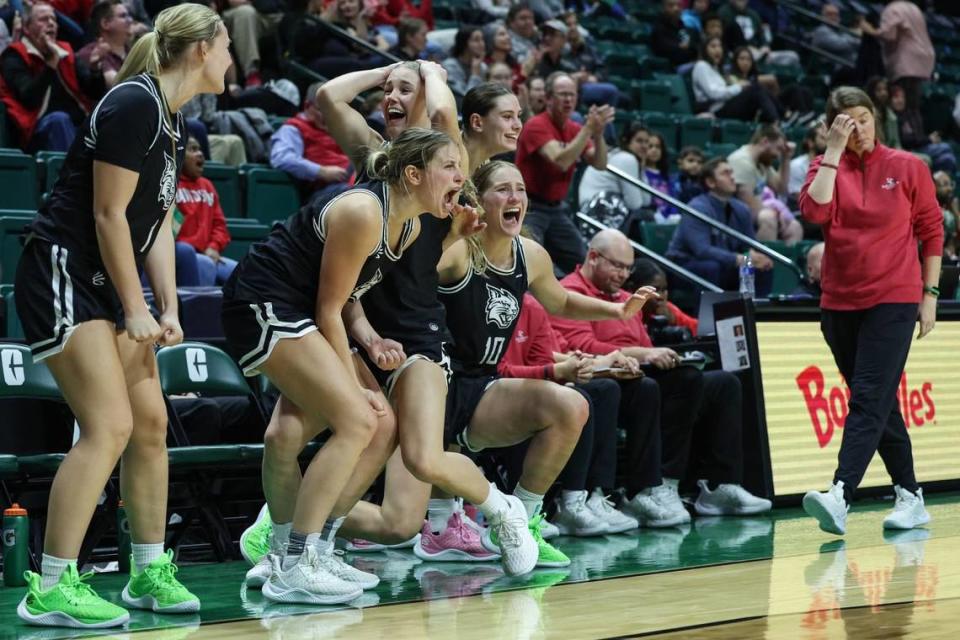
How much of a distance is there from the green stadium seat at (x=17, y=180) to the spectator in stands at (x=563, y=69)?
5.18 meters

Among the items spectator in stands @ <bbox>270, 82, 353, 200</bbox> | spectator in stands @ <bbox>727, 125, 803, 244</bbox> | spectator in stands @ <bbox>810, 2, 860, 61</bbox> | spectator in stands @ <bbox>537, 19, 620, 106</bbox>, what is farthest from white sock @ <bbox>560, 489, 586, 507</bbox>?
spectator in stands @ <bbox>810, 2, 860, 61</bbox>

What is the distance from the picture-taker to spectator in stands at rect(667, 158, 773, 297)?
954 cm

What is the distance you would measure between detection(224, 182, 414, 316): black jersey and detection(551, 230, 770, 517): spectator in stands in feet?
7.20

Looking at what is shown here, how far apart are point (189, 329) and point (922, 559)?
11.2 ft

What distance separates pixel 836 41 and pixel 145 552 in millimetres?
14877

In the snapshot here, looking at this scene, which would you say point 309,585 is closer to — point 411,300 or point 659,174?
point 411,300

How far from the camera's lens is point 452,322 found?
17.6 ft

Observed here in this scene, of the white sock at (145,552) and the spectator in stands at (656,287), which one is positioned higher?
the white sock at (145,552)

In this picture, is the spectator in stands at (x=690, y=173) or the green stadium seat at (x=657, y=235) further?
the spectator in stands at (x=690, y=173)

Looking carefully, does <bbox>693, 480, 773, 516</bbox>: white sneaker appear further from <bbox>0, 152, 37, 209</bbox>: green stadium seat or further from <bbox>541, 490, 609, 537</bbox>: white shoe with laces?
<bbox>0, 152, 37, 209</bbox>: green stadium seat

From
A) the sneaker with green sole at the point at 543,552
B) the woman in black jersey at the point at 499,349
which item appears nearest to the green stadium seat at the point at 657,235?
the woman in black jersey at the point at 499,349

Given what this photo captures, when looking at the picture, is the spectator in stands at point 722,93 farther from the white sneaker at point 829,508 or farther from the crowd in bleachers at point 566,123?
the white sneaker at point 829,508

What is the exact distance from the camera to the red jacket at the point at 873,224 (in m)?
5.93

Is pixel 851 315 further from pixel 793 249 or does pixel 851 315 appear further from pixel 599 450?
pixel 793 249
